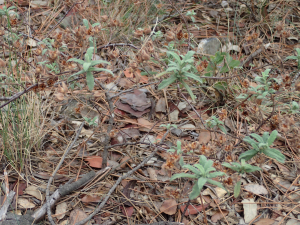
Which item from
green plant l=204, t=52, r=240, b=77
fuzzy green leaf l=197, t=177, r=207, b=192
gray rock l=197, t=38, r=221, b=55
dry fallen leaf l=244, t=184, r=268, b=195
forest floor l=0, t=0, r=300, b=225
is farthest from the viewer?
gray rock l=197, t=38, r=221, b=55

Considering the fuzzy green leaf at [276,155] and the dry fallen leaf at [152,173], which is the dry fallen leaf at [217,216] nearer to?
the dry fallen leaf at [152,173]

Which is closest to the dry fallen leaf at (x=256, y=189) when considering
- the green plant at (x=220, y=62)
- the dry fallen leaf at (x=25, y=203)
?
the green plant at (x=220, y=62)

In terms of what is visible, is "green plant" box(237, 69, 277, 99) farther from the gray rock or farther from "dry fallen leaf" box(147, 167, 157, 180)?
the gray rock

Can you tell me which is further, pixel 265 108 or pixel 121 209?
pixel 265 108

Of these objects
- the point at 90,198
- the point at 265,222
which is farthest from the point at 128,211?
A: the point at 265,222

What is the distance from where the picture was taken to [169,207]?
1618mm


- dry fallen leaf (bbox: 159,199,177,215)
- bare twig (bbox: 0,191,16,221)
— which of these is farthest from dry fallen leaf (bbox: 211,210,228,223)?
Answer: bare twig (bbox: 0,191,16,221)

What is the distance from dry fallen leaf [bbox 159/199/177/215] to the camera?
63.2 inches

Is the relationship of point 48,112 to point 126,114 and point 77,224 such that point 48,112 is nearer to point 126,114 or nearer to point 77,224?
point 126,114

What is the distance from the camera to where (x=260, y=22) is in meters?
2.85

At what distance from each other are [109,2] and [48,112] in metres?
1.38

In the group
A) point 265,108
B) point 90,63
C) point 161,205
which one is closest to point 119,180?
point 161,205

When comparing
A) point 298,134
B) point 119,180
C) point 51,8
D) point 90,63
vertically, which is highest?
point 90,63

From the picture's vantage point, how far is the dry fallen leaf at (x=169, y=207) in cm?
160
